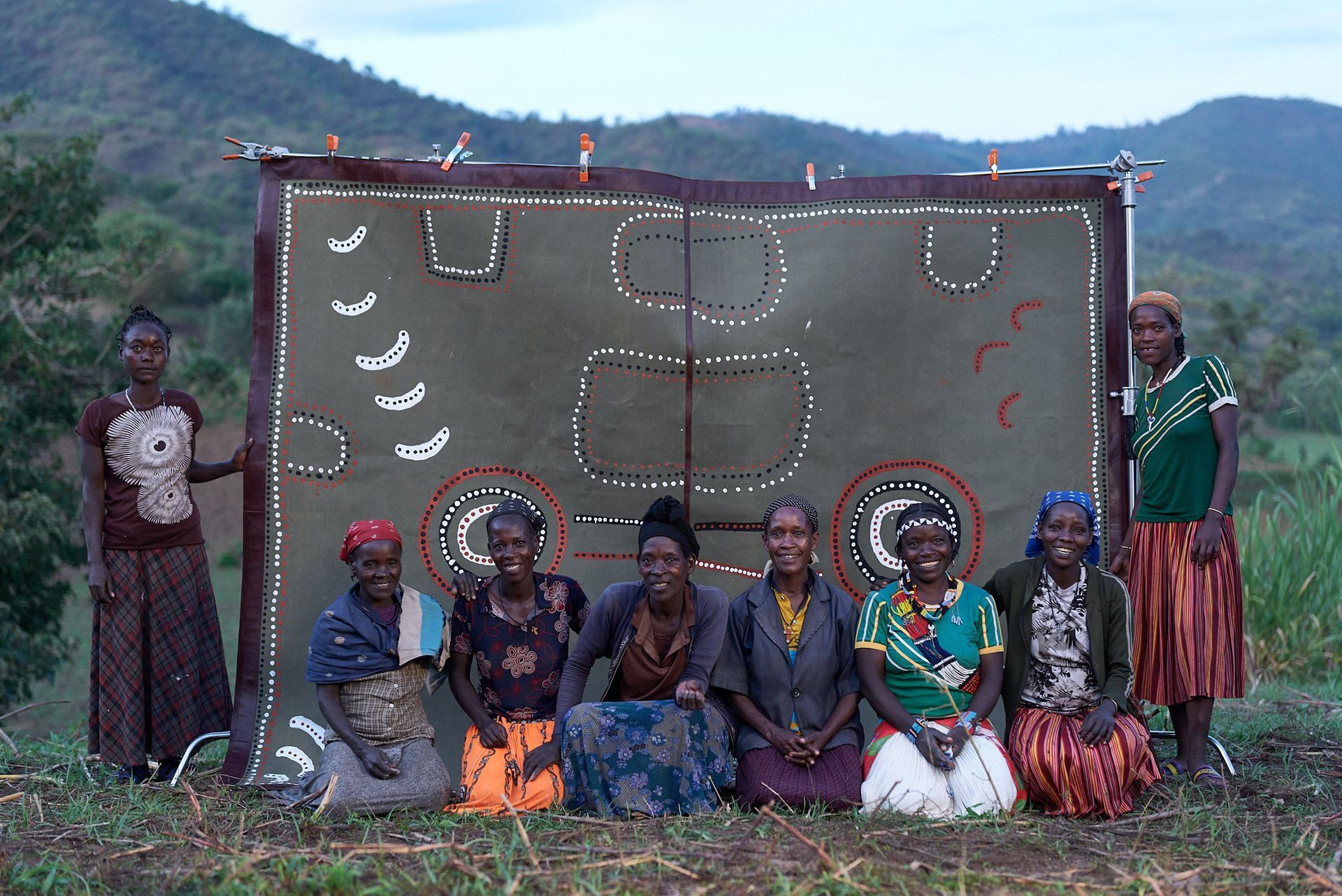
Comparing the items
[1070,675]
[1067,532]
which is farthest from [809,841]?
[1067,532]

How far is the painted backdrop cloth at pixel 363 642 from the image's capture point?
12.8ft

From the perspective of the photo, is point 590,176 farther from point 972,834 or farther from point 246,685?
point 972,834

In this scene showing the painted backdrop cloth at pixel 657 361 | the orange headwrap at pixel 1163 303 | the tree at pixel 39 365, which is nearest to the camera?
the orange headwrap at pixel 1163 303

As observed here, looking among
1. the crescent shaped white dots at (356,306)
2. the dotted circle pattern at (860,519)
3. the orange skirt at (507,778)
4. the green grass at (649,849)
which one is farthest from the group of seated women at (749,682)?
the crescent shaped white dots at (356,306)

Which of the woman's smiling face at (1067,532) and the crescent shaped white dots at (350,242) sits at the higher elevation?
the crescent shaped white dots at (350,242)

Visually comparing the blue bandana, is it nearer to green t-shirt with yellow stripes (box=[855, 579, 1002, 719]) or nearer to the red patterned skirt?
green t-shirt with yellow stripes (box=[855, 579, 1002, 719])

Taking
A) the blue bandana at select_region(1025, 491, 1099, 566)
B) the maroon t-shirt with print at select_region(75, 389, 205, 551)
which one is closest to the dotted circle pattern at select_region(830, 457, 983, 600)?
the blue bandana at select_region(1025, 491, 1099, 566)

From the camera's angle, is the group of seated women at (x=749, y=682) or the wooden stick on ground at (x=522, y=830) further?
the group of seated women at (x=749, y=682)

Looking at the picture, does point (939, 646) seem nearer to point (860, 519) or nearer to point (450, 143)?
point (860, 519)

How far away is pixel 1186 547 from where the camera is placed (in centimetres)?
411

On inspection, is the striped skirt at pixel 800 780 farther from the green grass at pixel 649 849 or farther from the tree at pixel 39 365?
the tree at pixel 39 365

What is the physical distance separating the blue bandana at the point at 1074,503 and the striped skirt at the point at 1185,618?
25cm

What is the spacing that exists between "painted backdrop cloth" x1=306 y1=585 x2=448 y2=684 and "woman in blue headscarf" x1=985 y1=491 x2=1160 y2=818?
6.25ft

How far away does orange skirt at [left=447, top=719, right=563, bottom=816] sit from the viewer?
3797mm
